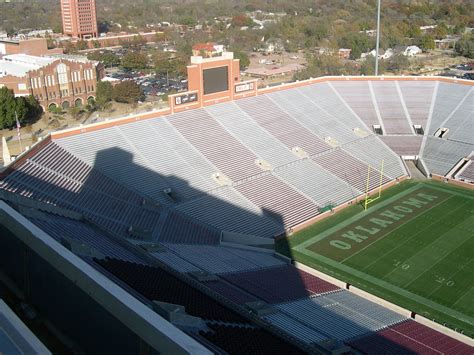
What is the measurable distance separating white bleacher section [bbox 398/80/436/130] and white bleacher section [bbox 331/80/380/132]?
10.2 feet

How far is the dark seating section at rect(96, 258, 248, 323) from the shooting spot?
49.8ft

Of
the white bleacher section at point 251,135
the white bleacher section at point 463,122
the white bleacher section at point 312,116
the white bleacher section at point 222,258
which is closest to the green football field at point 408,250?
the white bleacher section at point 222,258

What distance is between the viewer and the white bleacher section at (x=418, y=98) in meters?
44.6

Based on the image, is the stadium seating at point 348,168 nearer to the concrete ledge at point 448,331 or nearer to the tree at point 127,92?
the concrete ledge at point 448,331

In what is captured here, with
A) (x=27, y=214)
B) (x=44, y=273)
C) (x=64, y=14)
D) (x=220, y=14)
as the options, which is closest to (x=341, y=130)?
(x=27, y=214)

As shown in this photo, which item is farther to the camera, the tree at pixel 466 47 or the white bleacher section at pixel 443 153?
the tree at pixel 466 47

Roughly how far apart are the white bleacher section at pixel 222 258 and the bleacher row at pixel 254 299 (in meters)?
0.05

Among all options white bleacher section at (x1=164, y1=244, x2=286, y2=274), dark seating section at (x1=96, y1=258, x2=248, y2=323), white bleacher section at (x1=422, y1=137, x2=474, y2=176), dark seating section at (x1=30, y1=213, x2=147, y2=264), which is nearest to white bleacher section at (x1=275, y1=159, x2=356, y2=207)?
white bleacher section at (x1=164, y1=244, x2=286, y2=274)

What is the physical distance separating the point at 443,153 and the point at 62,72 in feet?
146

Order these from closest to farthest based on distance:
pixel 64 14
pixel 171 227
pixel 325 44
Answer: pixel 171 227 → pixel 325 44 → pixel 64 14

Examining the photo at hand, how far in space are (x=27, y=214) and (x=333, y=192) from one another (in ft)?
67.7

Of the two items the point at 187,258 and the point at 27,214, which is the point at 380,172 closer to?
the point at 187,258

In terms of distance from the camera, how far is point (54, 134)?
31250 millimetres

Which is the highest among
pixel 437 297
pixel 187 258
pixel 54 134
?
pixel 54 134
